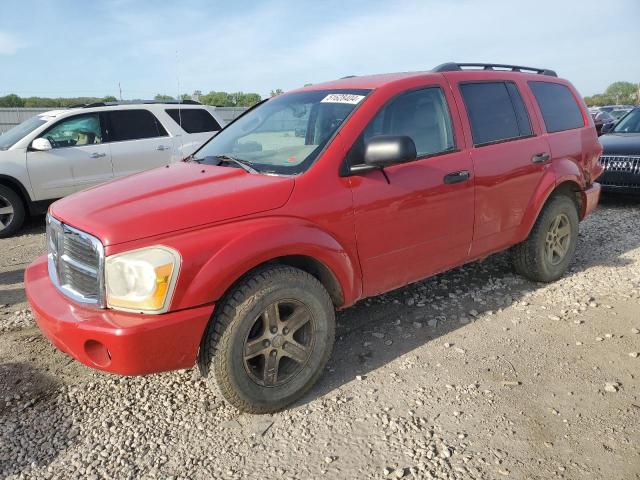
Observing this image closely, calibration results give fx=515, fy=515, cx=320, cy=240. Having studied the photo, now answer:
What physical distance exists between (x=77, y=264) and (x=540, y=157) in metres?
3.56

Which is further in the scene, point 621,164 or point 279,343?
point 621,164

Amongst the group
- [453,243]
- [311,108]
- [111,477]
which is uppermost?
[311,108]

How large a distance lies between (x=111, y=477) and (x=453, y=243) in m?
2.57

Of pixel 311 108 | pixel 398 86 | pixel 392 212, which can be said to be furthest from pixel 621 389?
pixel 311 108

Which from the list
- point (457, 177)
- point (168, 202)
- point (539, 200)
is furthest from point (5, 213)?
point (539, 200)

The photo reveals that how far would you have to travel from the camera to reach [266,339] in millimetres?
2797

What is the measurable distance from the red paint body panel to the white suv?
4080mm

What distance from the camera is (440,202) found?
351 cm

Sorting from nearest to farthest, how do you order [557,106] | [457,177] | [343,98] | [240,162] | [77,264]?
[77,264]
[240,162]
[343,98]
[457,177]
[557,106]

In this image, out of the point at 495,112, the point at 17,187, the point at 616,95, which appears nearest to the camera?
the point at 495,112

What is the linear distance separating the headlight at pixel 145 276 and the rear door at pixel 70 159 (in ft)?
18.7

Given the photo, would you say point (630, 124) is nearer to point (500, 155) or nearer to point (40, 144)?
point (500, 155)

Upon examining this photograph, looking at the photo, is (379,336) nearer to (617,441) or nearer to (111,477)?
(617,441)

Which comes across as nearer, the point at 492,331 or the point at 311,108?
the point at 311,108
